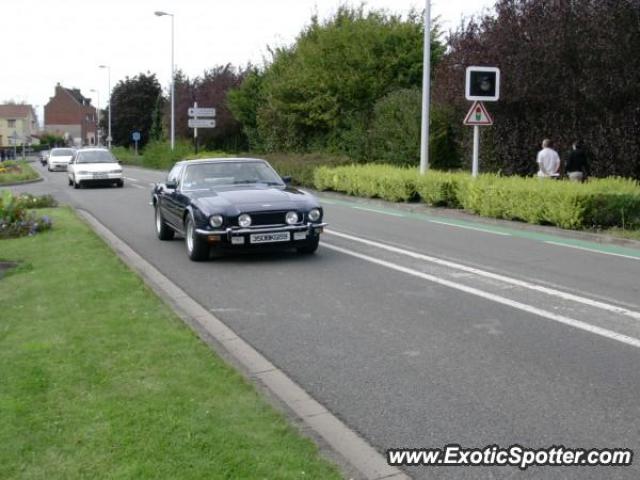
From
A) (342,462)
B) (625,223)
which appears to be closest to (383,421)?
(342,462)

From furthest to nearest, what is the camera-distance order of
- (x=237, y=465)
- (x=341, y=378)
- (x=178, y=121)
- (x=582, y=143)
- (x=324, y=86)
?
(x=178, y=121)
(x=324, y=86)
(x=582, y=143)
(x=341, y=378)
(x=237, y=465)

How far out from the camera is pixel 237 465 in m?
3.99

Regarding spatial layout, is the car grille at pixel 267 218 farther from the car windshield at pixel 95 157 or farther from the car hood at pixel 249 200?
the car windshield at pixel 95 157

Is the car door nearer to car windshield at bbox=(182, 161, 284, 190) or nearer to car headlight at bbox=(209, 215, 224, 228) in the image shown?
car windshield at bbox=(182, 161, 284, 190)

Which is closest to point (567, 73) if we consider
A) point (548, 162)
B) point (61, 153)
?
point (548, 162)

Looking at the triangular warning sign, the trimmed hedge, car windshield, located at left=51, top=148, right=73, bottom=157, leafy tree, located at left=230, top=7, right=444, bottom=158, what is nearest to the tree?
car windshield, located at left=51, top=148, right=73, bottom=157

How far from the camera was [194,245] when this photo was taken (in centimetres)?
1110

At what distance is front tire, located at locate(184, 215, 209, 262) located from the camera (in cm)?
1103

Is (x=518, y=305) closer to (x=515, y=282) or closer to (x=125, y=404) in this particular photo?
(x=515, y=282)

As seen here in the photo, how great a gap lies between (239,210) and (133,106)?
75.8 metres

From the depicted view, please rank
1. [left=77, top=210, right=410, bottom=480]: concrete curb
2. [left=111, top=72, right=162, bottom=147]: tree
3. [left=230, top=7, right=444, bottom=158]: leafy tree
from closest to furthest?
[left=77, top=210, right=410, bottom=480]: concrete curb
[left=230, top=7, right=444, bottom=158]: leafy tree
[left=111, top=72, right=162, bottom=147]: tree

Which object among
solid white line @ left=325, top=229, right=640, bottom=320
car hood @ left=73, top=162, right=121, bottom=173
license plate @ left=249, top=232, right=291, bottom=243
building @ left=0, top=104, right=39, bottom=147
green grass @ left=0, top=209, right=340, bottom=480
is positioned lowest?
green grass @ left=0, top=209, right=340, bottom=480

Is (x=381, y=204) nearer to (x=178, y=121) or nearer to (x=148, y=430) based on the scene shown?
(x=148, y=430)

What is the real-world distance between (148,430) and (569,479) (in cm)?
227
